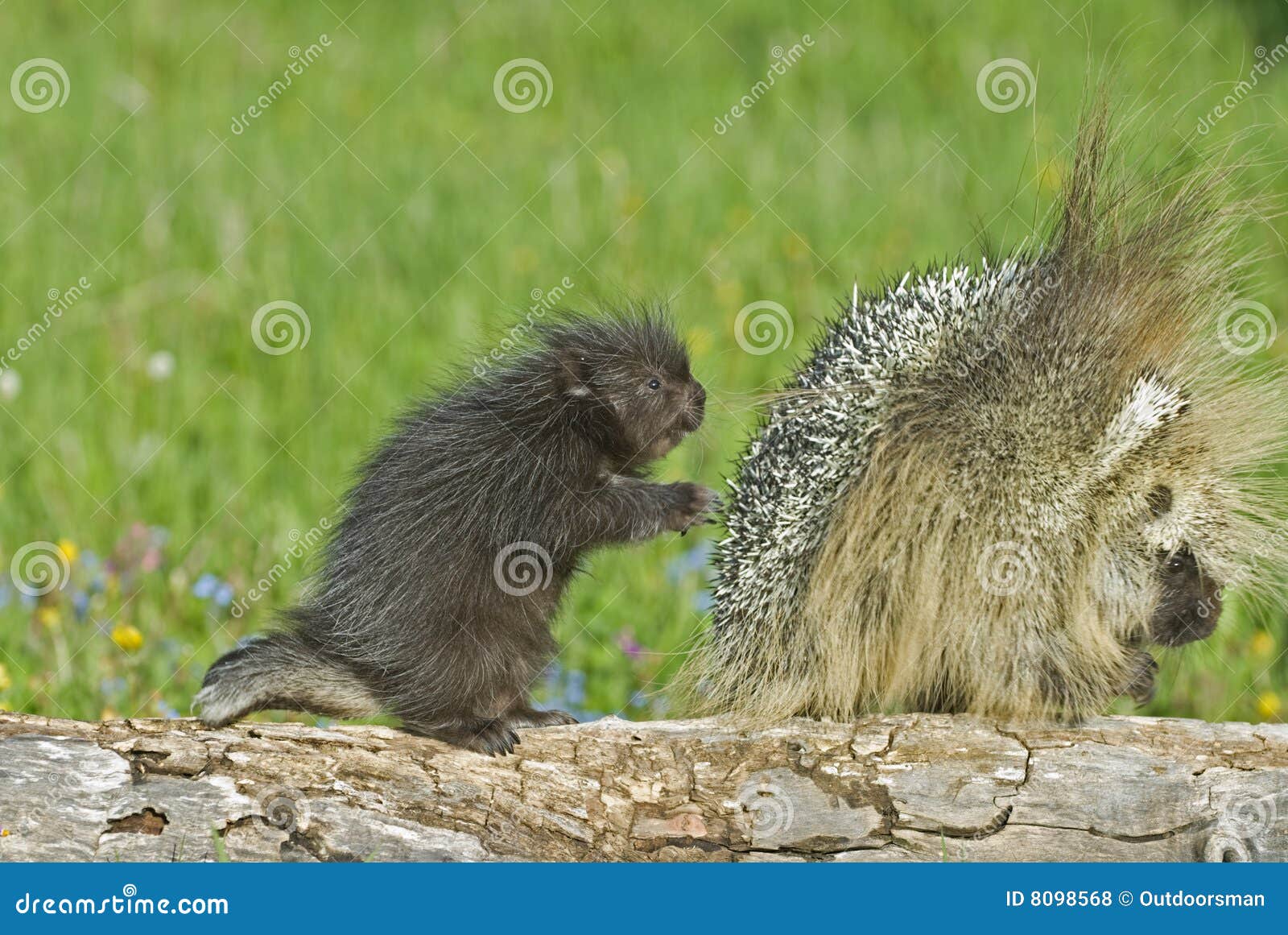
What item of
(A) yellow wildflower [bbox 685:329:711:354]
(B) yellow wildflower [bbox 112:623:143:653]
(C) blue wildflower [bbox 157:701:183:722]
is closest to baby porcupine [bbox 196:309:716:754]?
Result: (C) blue wildflower [bbox 157:701:183:722]

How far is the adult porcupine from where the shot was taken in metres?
4.64

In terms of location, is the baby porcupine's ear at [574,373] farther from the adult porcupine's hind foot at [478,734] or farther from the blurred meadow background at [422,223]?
the adult porcupine's hind foot at [478,734]

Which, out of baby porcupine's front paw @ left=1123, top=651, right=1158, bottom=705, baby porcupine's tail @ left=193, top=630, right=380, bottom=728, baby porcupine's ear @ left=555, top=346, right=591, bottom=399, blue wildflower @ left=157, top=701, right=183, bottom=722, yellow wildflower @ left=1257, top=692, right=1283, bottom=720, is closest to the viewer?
baby porcupine's tail @ left=193, top=630, right=380, bottom=728

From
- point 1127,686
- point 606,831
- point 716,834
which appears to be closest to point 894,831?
point 716,834

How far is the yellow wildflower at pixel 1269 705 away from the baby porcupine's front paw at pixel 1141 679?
125 centimetres

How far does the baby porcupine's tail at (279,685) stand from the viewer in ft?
14.6

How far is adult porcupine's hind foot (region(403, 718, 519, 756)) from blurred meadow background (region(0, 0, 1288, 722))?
1070 millimetres

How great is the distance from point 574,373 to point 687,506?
686 mm

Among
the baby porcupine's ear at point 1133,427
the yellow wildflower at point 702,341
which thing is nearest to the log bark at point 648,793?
the baby porcupine's ear at point 1133,427

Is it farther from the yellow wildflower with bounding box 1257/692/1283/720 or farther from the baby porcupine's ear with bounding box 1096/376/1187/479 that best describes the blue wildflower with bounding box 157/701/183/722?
the yellow wildflower with bounding box 1257/692/1283/720

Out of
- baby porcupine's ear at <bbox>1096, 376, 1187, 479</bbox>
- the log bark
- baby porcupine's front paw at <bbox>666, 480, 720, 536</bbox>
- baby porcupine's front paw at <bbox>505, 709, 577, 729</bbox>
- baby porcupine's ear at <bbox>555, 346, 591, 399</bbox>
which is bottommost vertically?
the log bark

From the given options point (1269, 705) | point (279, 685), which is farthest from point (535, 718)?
point (1269, 705)

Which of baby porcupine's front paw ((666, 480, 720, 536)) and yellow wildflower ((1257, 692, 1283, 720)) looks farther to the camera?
yellow wildflower ((1257, 692, 1283, 720))
